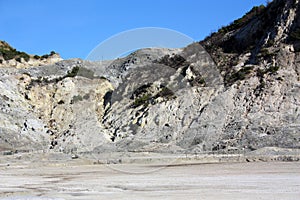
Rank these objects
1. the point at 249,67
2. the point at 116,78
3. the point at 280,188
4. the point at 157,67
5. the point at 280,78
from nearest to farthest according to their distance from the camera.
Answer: the point at 280,188
the point at 280,78
the point at 249,67
the point at 157,67
the point at 116,78

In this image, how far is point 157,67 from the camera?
54.1 m

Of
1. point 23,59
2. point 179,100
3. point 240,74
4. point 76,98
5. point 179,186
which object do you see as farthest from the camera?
point 23,59

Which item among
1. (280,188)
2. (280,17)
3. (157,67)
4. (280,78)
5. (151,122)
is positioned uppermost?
(280,17)

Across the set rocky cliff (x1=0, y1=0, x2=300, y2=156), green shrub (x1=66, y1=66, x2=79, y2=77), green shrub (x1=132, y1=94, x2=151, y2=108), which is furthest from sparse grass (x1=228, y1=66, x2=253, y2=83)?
green shrub (x1=66, y1=66, x2=79, y2=77)

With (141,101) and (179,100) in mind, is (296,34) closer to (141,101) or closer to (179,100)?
(179,100)

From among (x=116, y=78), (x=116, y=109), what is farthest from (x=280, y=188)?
(x=116, y=78)

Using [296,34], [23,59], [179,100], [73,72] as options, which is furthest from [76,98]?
[296,34]

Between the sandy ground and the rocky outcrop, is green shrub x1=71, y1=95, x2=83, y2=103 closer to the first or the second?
the rocky outcrop

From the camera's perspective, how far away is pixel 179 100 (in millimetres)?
42688

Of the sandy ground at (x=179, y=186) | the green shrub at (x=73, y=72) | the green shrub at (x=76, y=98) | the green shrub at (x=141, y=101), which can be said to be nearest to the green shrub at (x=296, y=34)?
the green shrub at (x=141, y=101)

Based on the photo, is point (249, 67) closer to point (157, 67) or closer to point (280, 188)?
point (157, 67)

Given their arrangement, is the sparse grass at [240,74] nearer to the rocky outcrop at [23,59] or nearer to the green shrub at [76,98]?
the green shrub at [76,98]

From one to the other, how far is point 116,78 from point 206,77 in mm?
16494

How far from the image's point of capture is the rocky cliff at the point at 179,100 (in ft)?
120
